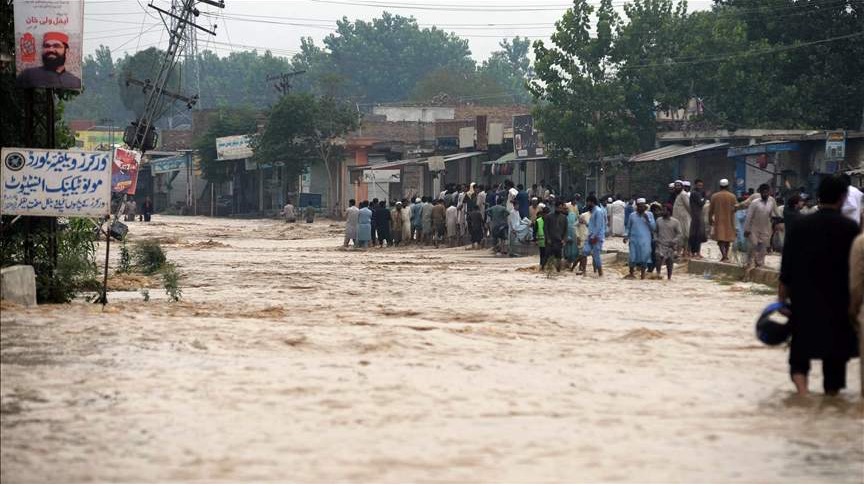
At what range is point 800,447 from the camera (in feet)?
26.4

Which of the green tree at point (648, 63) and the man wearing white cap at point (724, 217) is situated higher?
the green tree at point (648, 63)

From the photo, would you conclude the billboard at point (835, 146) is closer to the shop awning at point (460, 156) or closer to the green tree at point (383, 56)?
the shop awning at point (460, 156)

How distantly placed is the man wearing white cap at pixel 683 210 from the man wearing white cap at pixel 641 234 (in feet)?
10.7

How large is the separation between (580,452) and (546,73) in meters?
39.9

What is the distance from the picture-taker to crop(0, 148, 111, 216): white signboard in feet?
49.1

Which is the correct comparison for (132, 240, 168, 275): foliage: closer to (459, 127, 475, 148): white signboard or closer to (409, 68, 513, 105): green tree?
(459, 127, 475, 148): white signboard

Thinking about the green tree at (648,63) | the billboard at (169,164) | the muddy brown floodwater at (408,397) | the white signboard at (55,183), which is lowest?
Result: the muddy brown floodwater at (408,397)

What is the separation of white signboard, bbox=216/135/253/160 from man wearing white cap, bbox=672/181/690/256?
45876 mm

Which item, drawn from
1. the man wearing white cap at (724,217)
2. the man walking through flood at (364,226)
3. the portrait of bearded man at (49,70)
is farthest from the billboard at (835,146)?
the portrait of bearded man at (49,70)

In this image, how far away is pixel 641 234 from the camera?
856 inches

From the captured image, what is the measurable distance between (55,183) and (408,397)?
6962 millimetres

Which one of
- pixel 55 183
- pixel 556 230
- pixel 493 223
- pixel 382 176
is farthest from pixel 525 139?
pixel 55 183

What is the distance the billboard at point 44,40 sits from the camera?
51.5 ft

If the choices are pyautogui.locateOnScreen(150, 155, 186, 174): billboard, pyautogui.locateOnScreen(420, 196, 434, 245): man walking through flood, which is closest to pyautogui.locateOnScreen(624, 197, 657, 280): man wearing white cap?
pyautogui.locateOnScreen(420, 196, 434, 245): man walking through flood
